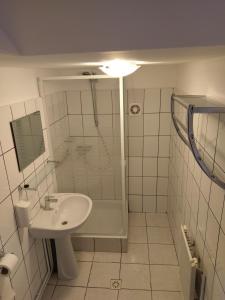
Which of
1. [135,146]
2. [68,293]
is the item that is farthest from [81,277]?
[135,146]

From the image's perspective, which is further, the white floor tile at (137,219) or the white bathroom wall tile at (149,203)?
the white bathroom wall tile at (149,203)

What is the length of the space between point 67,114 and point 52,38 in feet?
5.70

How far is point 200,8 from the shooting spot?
1.76 ft

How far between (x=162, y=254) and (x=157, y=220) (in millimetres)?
553

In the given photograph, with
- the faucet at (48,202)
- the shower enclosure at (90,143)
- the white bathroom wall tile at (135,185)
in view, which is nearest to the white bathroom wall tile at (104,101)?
the shower enclosure at (90,143)

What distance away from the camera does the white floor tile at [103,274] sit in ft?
6.20

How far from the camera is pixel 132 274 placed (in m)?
1.96

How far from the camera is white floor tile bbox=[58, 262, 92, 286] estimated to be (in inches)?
74.8

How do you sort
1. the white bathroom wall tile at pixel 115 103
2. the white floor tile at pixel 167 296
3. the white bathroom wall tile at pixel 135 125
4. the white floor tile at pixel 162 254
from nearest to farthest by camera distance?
the white floor tile at pixel 167 296 < the white floor tile at pixel 162 254 < the white bathroom wall tile at pixel 115 103 < the white bathroom wall tile at pixel 135 125

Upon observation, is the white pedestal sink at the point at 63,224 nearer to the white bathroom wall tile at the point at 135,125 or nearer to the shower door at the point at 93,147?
the shower door at the point at 93,147

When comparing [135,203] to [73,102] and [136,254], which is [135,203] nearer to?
[136,254]

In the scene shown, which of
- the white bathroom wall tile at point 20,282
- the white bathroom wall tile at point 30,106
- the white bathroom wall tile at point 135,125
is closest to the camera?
the white bathroom wall tile at point 20,282

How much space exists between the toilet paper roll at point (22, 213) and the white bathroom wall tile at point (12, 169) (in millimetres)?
130

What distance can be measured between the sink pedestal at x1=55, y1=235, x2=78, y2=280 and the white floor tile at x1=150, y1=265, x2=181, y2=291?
0.71 metres
